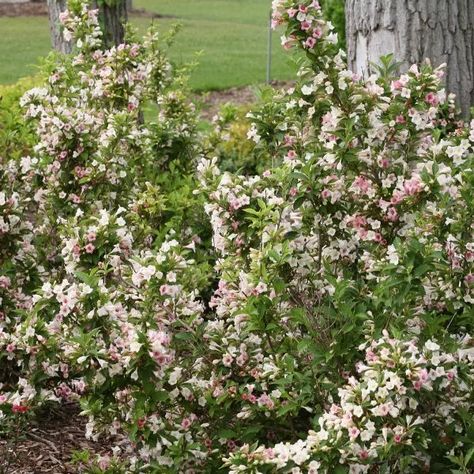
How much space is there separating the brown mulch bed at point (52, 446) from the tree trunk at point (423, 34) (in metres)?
2.27

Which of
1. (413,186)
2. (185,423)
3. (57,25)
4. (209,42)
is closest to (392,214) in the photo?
(413,186)

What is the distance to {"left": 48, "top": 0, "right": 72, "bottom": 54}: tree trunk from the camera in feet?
28.1

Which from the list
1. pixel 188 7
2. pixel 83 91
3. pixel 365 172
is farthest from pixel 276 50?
pixel 365 172

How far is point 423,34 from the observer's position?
524cm

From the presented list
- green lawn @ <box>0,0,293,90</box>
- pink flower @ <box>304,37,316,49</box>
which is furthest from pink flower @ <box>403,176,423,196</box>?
green lawn @ <box>0,0,293,90</box>

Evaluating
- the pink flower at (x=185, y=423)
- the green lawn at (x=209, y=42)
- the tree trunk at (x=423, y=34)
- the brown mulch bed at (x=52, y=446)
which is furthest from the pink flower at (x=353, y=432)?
the green lawn at (x=209, y=42)

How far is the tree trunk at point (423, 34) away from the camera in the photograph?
523 centimetres

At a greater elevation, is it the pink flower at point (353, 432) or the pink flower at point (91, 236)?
the pink flower at point (91, 236)

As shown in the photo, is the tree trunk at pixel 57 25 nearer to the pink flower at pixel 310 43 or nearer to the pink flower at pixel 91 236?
the pink flower at pixel 310 43

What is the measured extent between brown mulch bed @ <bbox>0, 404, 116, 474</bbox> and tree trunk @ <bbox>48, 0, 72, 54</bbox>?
14.6 feet

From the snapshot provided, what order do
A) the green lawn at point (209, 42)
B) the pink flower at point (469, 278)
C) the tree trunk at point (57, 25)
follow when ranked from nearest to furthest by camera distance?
the pink flower at point (469, 278) < the tree trunk at point (57, 25) < the green lawn at point (209, 42)

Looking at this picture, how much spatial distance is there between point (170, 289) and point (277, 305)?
0.39 metres

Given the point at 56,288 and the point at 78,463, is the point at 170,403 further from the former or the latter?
the point at 78,463

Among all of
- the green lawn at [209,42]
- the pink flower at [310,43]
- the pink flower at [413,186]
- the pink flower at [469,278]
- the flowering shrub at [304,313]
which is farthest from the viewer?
the green lawn at [209,42]
